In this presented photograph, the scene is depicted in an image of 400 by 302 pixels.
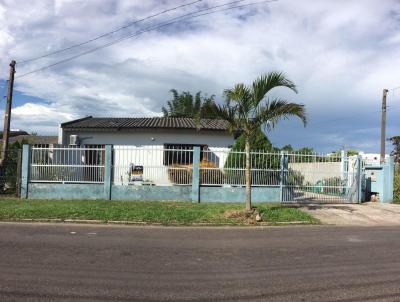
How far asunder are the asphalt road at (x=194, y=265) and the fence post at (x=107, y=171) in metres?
6.46

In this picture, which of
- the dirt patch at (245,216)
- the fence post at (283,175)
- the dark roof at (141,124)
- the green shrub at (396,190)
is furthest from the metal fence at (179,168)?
the dark roof at (141,124)

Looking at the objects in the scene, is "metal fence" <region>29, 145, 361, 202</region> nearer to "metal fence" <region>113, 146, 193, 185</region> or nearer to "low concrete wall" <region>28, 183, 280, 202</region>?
"metal fence" <region>113, 146, 193, 185</region>

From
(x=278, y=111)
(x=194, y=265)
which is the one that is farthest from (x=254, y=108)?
(x=194, y=265)

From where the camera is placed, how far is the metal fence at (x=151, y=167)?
61.8 feet

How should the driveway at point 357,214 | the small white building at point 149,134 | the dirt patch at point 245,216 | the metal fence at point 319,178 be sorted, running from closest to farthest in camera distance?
the dirt patch at point 245,216 < the driveway at point 357,214 < the metal fence at point 319,178 < the small white building at point 149,134

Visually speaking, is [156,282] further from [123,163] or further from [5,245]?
[123,163]

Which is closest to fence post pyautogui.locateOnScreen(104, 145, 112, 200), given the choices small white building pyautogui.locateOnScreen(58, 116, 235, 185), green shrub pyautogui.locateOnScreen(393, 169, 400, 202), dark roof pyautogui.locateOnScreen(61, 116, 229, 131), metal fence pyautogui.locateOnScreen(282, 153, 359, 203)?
small white building pyautogui.locateOnScreen(58, 116, 235, 185)

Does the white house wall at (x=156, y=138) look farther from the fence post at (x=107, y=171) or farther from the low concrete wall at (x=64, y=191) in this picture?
the low concrete wall at (x=64, y=191)

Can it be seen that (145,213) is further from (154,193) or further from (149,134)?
(149,134)

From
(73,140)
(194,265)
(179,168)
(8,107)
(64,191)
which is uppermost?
(8,107)

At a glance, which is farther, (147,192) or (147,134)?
(147,134)

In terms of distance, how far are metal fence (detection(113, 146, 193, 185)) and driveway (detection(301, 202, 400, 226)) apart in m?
4.79

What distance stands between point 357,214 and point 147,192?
25.6 feet

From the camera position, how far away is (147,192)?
62.0ft
